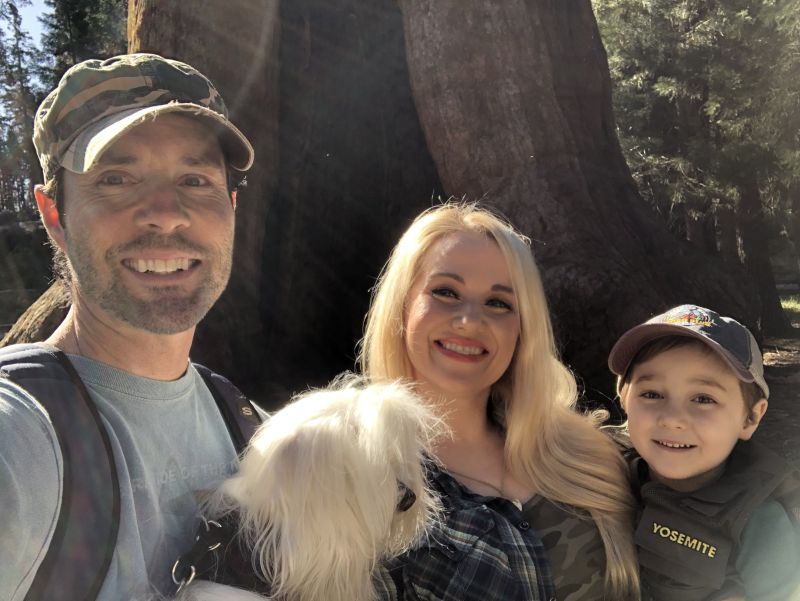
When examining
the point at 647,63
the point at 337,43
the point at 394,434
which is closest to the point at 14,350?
the point at 394,434

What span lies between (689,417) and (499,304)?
588 millimetres

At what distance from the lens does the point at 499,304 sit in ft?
7.16

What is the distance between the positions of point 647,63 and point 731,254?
137 inches

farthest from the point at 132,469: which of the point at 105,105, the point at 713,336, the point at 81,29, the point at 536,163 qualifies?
the point at 81,29

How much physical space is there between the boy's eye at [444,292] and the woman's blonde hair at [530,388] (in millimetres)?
98

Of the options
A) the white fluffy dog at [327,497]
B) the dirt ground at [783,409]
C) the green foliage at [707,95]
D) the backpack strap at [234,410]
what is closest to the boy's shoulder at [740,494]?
the white fluffy dog at [327,497]

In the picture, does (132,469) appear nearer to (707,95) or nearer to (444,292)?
(444,292)

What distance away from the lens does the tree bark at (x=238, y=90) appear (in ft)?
15.4

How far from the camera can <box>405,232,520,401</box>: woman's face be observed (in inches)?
83.0

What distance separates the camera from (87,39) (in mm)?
21234

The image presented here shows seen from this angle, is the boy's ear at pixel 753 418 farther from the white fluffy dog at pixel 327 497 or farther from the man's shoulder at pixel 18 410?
the man's shoulder at pixel 18 410

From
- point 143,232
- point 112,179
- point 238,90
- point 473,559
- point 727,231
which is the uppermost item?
point 238,90

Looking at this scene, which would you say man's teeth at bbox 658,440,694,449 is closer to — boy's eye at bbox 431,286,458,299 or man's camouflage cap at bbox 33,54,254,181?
boy's eye at bbox 431,286,458,299

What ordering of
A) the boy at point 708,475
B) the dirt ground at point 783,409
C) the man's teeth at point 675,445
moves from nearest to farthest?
the boy at point 708,475, the man's teeth at point 675,445, the dirt ground at point 783,409
